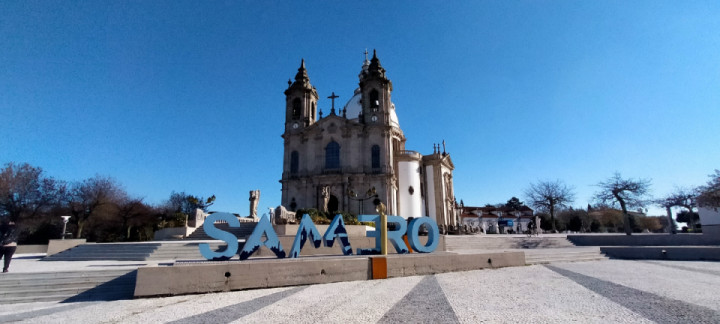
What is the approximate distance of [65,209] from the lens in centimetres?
3484

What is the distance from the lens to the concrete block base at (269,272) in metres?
8.84

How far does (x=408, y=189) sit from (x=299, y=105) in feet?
63.3

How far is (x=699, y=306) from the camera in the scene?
7180 mm

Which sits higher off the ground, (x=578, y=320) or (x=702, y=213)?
(x=702, y=213)

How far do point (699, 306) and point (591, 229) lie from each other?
7236 centimetres

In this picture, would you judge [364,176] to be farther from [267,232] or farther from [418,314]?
[418,314]

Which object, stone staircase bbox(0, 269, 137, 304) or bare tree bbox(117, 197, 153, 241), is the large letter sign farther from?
bare tree bbox(117, 197, 153, 241)

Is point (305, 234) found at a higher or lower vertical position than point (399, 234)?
higher

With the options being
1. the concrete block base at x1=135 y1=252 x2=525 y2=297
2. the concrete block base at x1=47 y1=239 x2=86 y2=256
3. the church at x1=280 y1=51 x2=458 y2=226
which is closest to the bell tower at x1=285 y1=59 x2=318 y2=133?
the church at x1=280 y1=51 x2=458 y2=226

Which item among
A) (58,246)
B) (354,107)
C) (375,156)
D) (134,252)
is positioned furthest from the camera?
(354,107)

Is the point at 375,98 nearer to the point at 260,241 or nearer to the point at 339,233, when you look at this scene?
the point at 339,233

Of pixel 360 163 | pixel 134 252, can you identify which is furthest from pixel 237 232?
pixel 360 163

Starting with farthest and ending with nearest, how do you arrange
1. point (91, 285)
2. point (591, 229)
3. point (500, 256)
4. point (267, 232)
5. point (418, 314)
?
point (591, 229) → point (500, 256) → point (267, 232) → point (91, 285) → point (418, 314)

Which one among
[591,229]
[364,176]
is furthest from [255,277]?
[591,229]
